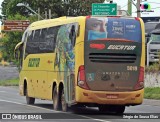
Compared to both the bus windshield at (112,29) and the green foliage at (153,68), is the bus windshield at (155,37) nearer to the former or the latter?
the green foliage at (153,68)

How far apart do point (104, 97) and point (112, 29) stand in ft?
7.92

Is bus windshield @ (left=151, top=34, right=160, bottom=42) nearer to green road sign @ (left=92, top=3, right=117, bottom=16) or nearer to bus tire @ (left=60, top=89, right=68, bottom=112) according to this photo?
green road sign @ (left=92, top=3, right=117, bottom=16)

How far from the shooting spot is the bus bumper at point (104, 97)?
2047cm

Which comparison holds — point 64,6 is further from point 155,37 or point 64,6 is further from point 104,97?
point 104,97

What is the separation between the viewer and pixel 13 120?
1828 cm

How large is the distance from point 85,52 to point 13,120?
12.8 ft

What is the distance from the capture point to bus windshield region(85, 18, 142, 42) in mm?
20855

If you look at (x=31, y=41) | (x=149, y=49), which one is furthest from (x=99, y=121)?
(x=149, y=49)

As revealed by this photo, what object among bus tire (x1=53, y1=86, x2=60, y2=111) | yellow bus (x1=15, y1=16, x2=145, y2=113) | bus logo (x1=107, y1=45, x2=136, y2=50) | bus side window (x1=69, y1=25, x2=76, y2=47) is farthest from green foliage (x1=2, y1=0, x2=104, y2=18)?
bus logo (x1=107, y1=45, x2=136, y2=50)

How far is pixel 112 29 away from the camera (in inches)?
824

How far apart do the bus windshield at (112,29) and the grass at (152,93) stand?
11922 mm

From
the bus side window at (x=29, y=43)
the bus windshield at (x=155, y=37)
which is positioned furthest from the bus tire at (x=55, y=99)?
the bus windshield at (x=155, y=37)

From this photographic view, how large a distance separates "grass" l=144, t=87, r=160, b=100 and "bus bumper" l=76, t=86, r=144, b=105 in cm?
1201

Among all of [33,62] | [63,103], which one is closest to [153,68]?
[33,62]
